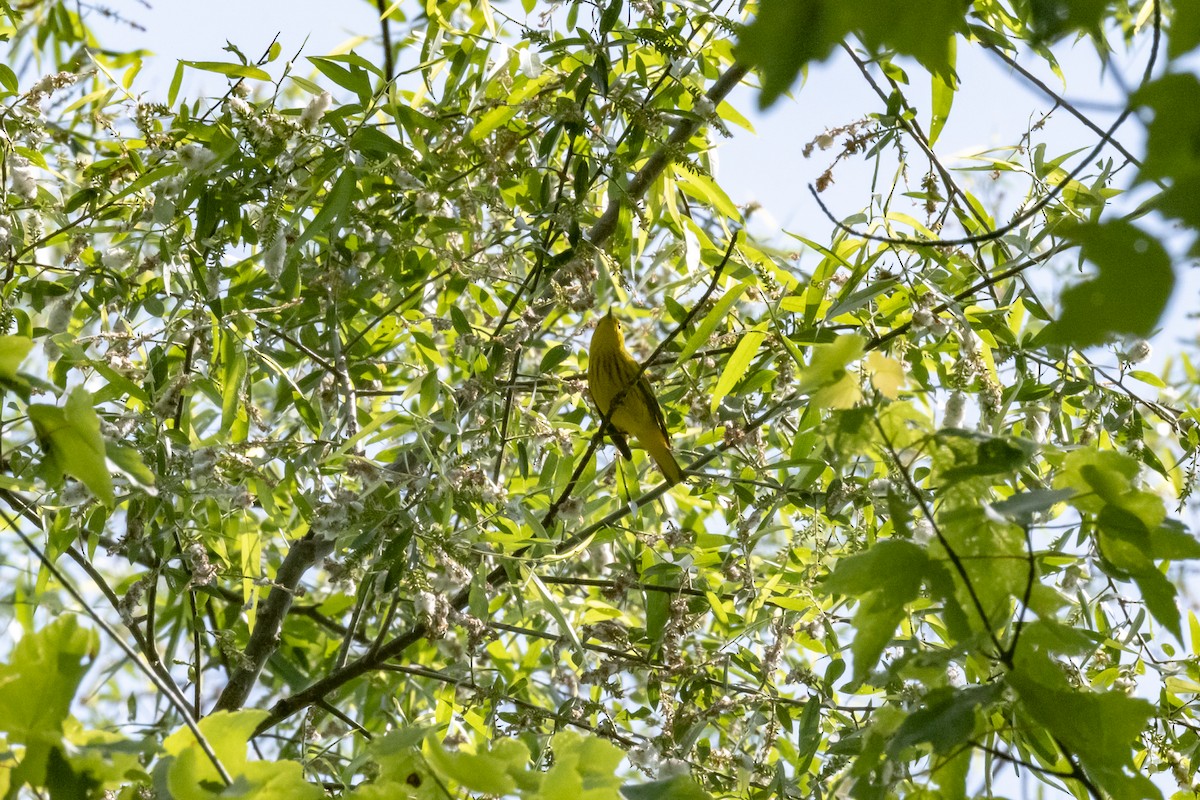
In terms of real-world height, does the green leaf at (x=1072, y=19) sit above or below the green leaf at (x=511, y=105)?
below

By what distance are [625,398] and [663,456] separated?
8.9 inches

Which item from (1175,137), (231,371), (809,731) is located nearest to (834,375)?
(1175,137)

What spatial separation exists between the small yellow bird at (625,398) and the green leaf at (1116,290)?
7.15 feet

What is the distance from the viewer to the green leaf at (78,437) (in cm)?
102

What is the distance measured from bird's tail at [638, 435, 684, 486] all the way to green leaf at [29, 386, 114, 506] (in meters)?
1.88

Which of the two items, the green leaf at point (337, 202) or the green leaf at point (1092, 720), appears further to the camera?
the green leaf at point (337, 202)

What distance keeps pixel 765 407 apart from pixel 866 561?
5.86 feet

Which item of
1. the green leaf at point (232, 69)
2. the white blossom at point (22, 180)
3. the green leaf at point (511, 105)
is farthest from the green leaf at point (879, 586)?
the white blossom at point (22, 180)

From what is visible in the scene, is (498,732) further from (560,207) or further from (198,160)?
(198,160)

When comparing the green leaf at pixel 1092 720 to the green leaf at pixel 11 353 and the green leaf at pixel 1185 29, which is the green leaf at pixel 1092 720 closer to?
the green leaf at pixel 1185 29

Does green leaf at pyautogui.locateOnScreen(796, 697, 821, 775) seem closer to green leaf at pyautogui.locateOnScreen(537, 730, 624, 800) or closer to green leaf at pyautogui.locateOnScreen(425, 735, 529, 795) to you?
green leaf at pyautogui.locateOnScreen(537, 730, 624, 800)

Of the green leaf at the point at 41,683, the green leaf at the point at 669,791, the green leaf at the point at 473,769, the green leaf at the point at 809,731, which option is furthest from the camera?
the green leaf at the point at 809,731

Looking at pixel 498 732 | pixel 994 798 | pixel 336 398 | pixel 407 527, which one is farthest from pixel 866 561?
pixel 336 398

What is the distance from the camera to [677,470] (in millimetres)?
2955
